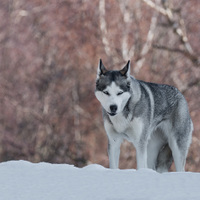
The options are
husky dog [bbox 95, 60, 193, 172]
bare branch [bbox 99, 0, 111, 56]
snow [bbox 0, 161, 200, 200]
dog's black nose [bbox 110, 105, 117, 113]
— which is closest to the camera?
snow [bbox 0, 161, 200, 200]

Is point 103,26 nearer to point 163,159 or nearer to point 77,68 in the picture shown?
point 77,68

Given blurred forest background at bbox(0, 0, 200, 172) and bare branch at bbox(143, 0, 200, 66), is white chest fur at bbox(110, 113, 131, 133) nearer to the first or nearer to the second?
bare branch at bbox(143, 0, 200, 66)

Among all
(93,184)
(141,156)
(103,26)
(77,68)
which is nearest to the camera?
(93,184)

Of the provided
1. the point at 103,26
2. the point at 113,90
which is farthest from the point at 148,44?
the point at 113,90

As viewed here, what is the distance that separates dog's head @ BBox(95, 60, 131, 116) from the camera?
216 inches

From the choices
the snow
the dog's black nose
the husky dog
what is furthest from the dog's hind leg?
the snow

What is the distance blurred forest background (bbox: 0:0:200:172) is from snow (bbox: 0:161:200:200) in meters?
10.8

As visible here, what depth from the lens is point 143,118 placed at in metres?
5.89

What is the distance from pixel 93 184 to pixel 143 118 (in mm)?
2537

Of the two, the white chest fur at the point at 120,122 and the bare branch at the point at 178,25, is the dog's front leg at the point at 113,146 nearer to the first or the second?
the white chest fur at the point at 120,122

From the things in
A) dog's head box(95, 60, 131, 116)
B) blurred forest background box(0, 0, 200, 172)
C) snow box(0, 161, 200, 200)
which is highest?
dog's head box(95, 60, 131, 116)

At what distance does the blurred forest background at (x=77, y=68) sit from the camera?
15.0 m

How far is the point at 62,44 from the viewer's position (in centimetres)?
1642

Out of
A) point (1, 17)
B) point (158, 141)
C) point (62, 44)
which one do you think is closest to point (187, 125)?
point (158, 141)
